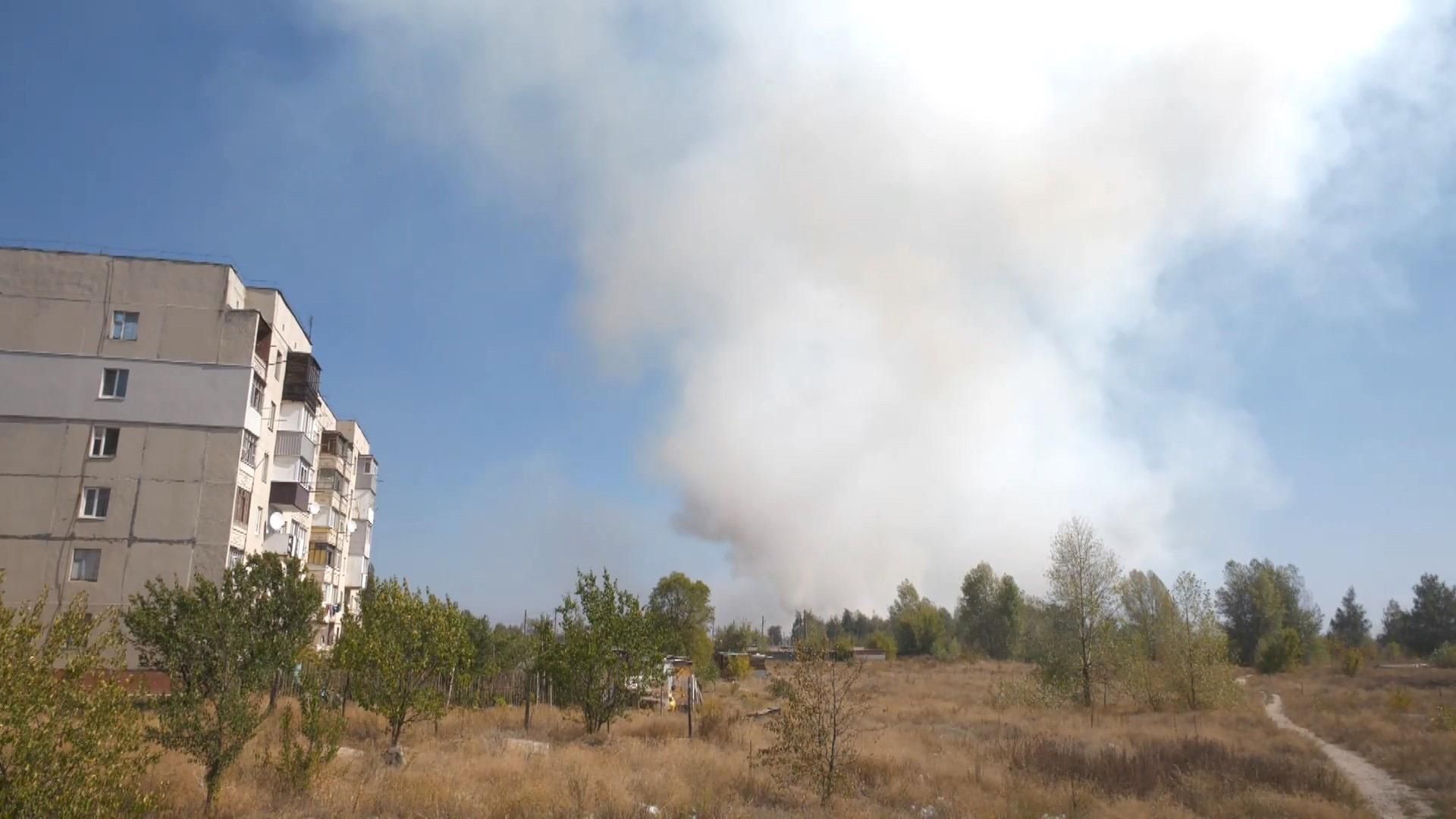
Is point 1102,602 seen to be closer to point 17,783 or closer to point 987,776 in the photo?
point 987,776

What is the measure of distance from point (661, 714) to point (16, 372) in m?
31.1

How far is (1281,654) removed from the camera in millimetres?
68312

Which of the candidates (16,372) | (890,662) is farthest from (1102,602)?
(890,662)

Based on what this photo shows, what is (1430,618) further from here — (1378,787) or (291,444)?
(291,444)

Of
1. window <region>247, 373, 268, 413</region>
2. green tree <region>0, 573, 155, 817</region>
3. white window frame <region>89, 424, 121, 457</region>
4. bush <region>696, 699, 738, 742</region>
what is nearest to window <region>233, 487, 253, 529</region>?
window <region>247, 373, 268, 413</region>

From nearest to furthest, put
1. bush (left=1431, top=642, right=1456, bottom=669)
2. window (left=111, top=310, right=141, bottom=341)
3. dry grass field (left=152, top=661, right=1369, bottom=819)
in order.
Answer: dry grass field (left=152, top=661, right=1369, bottom=819), window (left=111, top=310, right=141, bottom=341), bush (left=1431, top=642, right=1456, bottom=669)

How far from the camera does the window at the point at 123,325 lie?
121 feet

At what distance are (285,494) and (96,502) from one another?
27.2ft

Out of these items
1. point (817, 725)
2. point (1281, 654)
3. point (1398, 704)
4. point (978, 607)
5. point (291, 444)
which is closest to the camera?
point (817, 725)

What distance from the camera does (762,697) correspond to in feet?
153

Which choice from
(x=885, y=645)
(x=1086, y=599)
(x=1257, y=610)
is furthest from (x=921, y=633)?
(x=1086, y=599)

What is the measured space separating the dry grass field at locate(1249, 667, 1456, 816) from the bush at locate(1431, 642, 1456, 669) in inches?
317

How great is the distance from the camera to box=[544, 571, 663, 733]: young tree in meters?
26.2

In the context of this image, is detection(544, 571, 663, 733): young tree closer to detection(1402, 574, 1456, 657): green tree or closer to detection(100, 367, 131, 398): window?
detection(100, 367, 131, 398): window
